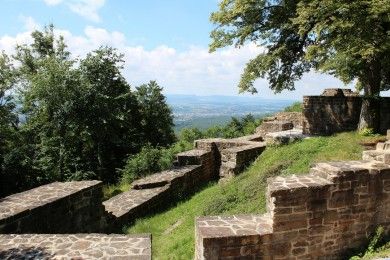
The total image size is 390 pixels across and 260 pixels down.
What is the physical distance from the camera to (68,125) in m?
18.3

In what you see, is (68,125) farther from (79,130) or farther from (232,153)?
(232,153)

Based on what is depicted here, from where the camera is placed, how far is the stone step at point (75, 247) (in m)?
6.88

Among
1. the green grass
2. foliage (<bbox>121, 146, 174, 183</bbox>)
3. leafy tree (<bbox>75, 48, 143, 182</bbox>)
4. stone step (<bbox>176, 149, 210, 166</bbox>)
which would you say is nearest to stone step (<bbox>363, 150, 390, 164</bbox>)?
the green grass

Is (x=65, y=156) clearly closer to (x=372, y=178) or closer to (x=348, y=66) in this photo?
(x=348, y=66)

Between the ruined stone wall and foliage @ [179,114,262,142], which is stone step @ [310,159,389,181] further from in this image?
foliage @ [179,114,262,142]

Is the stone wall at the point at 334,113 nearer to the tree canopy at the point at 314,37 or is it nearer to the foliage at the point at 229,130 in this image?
the tree canopy at the point at 314,37

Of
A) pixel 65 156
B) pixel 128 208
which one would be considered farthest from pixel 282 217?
pixel 65 156

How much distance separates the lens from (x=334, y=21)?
43.5 feet

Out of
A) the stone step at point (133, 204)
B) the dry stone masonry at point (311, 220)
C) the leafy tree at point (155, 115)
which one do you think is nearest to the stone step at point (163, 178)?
the stone step at point (133, 204)

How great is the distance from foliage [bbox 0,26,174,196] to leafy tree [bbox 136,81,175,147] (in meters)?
0.82

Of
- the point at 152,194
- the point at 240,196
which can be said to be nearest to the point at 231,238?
the point at 240,196

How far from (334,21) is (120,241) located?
32.8ft

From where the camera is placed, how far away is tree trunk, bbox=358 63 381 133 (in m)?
15.0

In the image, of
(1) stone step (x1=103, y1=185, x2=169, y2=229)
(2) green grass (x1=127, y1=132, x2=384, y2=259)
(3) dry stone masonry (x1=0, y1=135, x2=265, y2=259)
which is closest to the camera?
(3) dry stone masonry (x1=0, y1=135, x2=265, y2=259)
